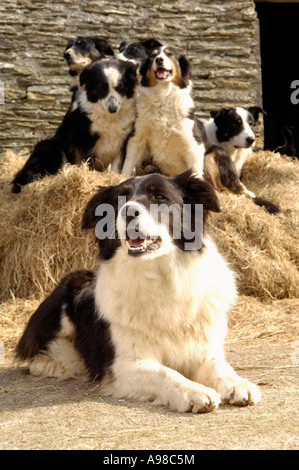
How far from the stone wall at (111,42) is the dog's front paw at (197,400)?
7.18 metres

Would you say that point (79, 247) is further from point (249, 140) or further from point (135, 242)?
point (249, 140)

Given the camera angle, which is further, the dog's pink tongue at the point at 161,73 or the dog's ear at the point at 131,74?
the dog's ear at the point at 131,74

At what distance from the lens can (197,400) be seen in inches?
116

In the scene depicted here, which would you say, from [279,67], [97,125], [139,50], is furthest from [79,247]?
[279,67]

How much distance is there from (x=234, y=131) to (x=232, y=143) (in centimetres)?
16

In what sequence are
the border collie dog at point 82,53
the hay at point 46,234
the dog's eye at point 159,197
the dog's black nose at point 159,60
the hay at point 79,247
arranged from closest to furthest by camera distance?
the dog's eye at point 159,197 < the hay at point 79,247 < the hay at point 46,234 < the dog's black nose at point 159,60 < the border collie dog at point 82,53

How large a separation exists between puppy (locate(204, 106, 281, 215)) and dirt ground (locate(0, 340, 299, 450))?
406cm

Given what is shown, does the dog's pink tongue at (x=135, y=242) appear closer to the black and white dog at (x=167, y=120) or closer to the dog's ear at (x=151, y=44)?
the black and white dog at (x=167, y=120)

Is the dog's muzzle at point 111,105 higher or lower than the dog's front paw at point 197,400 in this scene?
higher

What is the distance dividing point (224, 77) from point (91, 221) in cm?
666

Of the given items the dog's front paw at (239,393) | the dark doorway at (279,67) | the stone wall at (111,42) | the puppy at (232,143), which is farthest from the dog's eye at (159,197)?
the dark doorway at (279,67)

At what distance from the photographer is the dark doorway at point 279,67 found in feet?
45.8

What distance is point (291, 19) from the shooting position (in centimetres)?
1428

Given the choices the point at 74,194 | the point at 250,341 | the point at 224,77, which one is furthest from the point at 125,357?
the point at 224,77
